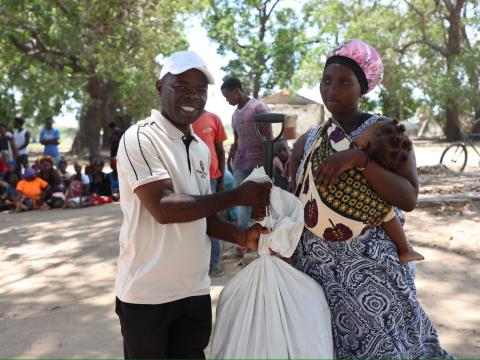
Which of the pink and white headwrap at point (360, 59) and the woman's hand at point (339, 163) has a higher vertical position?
the pink and white headwrap at point (360, 59)

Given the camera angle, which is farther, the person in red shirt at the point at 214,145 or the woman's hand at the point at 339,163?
the person in red shirt at the point at 214,145

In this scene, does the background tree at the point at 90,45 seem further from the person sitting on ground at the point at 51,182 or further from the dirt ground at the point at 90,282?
the dirt ground at the point at 90,282

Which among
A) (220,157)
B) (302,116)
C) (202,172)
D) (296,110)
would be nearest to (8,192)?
(220,157)

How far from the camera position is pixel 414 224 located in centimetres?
604

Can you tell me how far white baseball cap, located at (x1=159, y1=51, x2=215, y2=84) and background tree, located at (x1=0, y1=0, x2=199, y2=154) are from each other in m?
10.6

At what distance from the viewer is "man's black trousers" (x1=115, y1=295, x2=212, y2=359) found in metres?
1.83

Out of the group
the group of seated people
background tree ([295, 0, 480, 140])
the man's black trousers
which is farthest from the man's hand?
background tree ([295, 0, 480, 140])

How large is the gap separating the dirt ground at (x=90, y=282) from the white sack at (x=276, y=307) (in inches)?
66.2

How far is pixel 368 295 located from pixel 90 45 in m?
12.5

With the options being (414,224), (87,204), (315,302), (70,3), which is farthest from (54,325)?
(70,3)

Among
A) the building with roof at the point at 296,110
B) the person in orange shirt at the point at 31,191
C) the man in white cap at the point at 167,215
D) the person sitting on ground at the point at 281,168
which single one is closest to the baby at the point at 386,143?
the man in white cap at the point at 167,215

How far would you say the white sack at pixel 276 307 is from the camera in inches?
66.6

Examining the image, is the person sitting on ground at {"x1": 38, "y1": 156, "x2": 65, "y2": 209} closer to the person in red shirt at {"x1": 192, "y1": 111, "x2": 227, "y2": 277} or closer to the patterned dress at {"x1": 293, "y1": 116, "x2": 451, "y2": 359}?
the person in red shirt at {"x1": 192, "y1": 111, "x2": 227, "y2": 277}

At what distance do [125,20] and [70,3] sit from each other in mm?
1323
